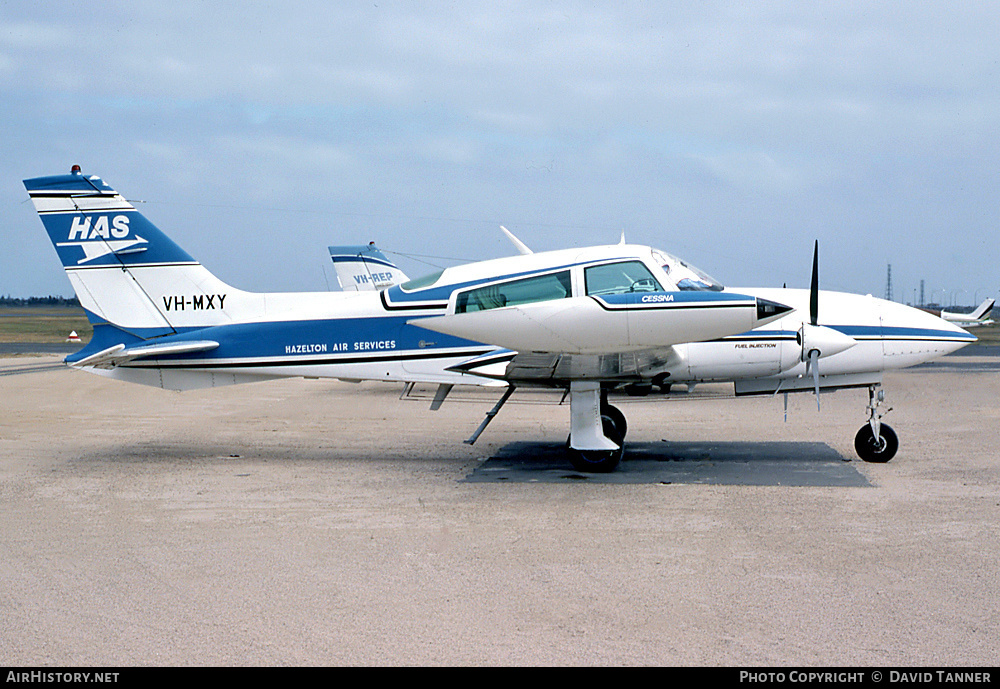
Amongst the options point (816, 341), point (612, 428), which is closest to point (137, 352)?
point (612, 428)

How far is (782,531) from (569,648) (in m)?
3.22

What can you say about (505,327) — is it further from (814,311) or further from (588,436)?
(814,311)

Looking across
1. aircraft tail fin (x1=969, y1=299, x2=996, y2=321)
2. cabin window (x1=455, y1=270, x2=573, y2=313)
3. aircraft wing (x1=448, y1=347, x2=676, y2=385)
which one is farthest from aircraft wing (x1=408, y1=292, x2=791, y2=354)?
aircraft tail fin (x1=969, y1=299, x2=996, y2=321)

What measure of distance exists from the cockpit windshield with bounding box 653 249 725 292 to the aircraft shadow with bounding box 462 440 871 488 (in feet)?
6.86

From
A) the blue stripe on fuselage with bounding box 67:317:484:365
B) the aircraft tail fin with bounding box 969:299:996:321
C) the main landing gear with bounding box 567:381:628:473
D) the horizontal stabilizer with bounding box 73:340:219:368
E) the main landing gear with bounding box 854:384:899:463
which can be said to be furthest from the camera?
the aircraft tail fin with bounding box 969:299:996:321

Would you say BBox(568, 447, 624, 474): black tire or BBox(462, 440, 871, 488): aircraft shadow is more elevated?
BBox(568, 447, 624, 474): black tire

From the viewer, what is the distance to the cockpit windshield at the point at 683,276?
32.0ft

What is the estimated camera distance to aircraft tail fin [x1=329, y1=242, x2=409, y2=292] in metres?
26.3

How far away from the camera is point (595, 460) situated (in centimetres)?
999

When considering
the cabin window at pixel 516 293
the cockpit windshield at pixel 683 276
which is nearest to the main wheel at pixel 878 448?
the cockpit windshield at pixel 683 276

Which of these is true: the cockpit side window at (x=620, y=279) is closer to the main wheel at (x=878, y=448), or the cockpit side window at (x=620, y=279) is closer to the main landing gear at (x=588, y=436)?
the main landing gear at (x=588, y=436)

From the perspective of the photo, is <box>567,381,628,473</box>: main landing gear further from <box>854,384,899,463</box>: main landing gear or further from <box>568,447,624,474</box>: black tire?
<box>854,384,899,463</box>: main landing gear
